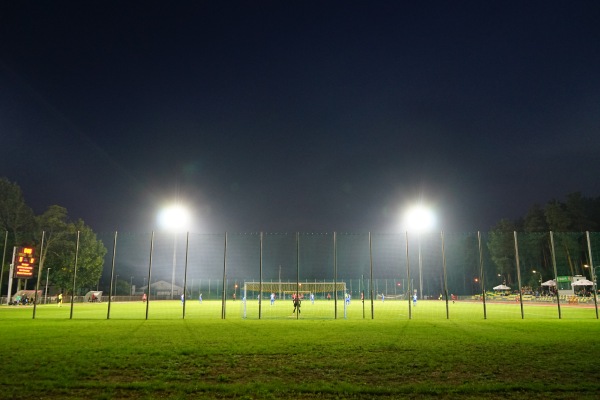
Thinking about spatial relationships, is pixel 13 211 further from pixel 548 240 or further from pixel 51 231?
pixel 548 240

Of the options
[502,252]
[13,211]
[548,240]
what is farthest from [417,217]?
[13,211]

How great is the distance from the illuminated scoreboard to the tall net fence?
0.81 m

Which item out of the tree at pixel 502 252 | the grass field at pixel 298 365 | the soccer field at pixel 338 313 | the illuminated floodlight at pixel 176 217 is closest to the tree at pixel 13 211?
the illuminated floodlight at pixel 176 217

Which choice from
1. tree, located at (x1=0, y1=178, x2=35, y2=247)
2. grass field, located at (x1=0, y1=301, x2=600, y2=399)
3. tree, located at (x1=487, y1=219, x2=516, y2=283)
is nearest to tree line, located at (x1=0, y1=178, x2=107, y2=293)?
tree, located at (x1=0, y1=178, x2=35, y2=247)

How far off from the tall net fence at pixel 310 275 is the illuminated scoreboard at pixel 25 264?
2.65ft

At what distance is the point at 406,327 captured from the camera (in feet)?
64.2

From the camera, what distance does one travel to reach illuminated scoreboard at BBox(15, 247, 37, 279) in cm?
3938

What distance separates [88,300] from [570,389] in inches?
3058

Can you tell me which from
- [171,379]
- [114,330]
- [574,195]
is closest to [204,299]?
[114,330]

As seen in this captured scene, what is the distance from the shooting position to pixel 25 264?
39875 millimetres

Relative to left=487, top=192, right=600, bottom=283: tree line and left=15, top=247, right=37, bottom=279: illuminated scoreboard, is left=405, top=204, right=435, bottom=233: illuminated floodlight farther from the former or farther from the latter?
left=15, top=247, right=37, bottom=279: illuminated scoreboard

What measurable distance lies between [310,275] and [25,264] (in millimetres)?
26055

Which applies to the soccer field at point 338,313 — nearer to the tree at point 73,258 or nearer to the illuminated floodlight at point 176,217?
the illuminated floodlight at point 176,217

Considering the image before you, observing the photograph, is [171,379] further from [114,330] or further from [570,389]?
[114,330]
